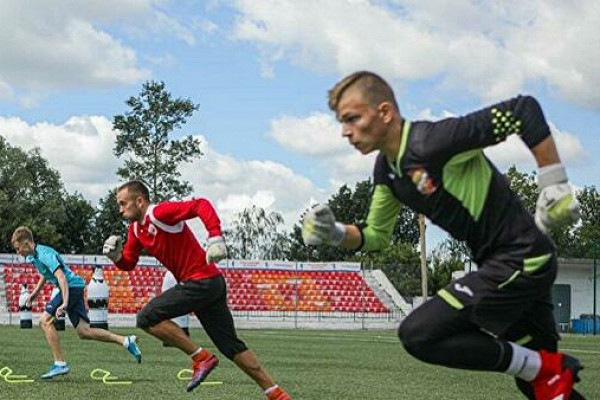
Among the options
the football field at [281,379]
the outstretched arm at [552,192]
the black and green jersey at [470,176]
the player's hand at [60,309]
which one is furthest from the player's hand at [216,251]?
the player's hand at [60,309]

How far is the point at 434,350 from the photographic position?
→ 217 inches

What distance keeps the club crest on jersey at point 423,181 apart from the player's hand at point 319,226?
55 centimetres

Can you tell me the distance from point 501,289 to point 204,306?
15.9 ft

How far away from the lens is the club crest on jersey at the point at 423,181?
213 inches

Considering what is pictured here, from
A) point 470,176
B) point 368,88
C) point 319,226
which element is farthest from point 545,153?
point 319,226

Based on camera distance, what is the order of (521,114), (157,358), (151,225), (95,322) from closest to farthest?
1. (521,114)
2. (151,225)
3. (157,358)
4. (95,322)

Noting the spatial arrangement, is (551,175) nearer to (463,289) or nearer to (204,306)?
(463,289)

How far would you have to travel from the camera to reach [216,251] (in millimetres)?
8719

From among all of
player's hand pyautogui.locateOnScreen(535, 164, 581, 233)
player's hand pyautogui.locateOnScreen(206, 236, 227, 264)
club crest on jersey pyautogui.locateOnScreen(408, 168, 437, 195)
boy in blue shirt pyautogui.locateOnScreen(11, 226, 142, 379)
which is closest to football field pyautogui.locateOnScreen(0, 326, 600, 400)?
boy in blue shirt pyautogui.locateOnScreen(11, 226, 142, 379)

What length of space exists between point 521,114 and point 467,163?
422 millimetres

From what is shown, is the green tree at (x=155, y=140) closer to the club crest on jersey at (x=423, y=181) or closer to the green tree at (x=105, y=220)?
the green tree at (x=105, y=220)

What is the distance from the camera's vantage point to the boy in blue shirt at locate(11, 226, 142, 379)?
523 inches

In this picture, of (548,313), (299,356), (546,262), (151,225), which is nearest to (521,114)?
(546,262)

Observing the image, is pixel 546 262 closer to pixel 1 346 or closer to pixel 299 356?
pixel 299 356
